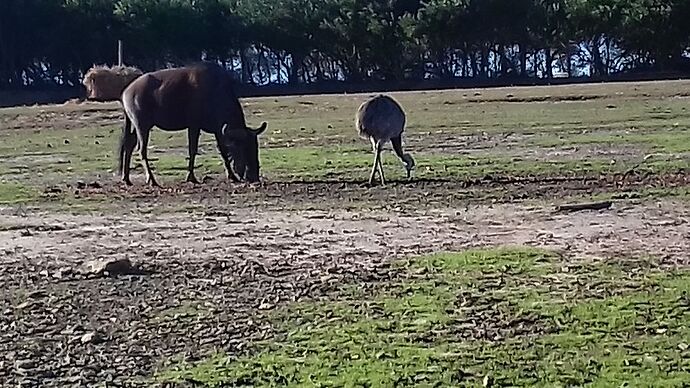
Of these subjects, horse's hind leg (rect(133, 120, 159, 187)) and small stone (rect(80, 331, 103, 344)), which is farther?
horse's hind leg (rect(133, 120, 159, 187))

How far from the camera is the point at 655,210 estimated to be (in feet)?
41.0

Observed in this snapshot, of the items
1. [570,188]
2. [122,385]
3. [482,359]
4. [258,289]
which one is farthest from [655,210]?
[122,385]

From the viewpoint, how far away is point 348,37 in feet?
199

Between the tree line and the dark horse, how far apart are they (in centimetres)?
4179

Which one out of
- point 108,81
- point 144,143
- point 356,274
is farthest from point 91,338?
point 108,81

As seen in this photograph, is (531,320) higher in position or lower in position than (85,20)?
lower

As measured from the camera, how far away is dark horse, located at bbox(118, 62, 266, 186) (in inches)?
686

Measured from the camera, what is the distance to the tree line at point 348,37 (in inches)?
2336

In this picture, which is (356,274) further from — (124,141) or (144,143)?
(124,141)

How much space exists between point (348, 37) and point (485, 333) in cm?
5419

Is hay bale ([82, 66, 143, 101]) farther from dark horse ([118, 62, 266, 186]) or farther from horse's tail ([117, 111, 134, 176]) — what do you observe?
dark horse ([118, 62, 266, 186])

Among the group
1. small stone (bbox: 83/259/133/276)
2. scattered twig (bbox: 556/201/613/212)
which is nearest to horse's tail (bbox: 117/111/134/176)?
scattered twig (bbox: 556/201/613/212)

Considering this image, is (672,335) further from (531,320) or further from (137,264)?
(137,264)

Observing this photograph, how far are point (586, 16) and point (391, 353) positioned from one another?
53819 millimetres
